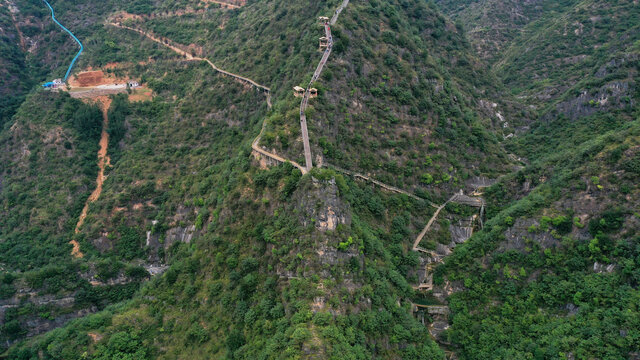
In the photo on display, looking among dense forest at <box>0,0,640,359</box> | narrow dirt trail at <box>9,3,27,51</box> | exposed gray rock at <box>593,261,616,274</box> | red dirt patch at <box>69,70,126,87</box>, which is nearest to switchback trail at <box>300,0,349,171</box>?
dense forest at <box>0,0,640,359</box>

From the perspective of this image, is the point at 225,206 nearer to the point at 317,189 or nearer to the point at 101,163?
the point at 317,189

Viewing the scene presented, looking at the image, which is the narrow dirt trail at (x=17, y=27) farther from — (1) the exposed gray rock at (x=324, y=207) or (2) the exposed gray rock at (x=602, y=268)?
(2) the exposed gray rock at (x=602, y=268)

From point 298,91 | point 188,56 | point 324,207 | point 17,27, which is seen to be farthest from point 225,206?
point 17,27

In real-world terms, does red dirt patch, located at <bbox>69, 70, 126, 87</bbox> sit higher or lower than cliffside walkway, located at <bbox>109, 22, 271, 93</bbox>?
lower

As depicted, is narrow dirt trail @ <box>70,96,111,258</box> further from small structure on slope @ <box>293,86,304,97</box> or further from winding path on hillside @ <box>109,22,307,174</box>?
small structure on slope @ <box>293,86,304,97</box>

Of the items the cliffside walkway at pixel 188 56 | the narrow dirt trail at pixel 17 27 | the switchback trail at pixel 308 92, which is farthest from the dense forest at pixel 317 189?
the switchback trail at pixel 308 92

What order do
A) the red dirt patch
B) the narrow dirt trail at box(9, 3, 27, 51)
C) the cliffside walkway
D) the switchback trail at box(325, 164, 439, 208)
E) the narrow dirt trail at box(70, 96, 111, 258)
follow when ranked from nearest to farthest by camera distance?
the switchback trail at box(325, 164, 439, 208) → the narrow dirt trail at box(70, 96, 111, 258) → the cliffside walkway → the red dirt patch → the narrow dirt trail at box(9, 3, 27, 51)

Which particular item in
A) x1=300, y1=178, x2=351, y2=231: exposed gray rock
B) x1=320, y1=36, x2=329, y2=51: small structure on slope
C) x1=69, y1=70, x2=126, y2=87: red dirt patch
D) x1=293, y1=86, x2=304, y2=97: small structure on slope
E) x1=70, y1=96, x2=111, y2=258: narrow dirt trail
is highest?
x1=320, y1=36, x2=329, y2=51: small structure on slope

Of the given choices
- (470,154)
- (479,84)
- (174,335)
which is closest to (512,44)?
(479,84)
